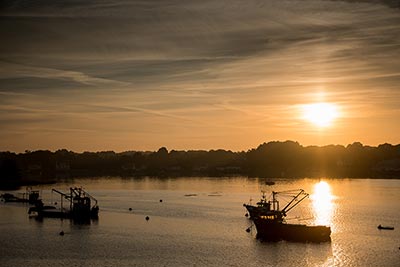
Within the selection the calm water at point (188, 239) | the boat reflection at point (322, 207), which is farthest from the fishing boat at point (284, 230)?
the boat reflection at point (322, 207)

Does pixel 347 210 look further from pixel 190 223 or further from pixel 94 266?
pixel 94 266

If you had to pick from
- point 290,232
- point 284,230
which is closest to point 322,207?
point 284,230

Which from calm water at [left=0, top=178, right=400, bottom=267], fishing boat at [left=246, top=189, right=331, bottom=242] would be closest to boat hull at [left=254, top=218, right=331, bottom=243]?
fishing boat at [left=246, top=189, right=331, bottom=242]

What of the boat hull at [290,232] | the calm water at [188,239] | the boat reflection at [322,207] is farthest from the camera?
the boat reflection at [322,207]

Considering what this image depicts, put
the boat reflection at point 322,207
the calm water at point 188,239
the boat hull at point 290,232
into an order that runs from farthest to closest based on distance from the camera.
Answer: the boat reflection at point 322,207
the boat hull at point 290,232
the calm water at point 188,239

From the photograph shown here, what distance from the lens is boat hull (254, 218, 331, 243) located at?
252 ft

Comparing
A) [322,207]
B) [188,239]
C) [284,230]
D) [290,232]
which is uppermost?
[322,207]

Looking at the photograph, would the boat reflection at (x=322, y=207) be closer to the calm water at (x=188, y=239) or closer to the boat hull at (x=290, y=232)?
the calm water at (x=188, y=239)

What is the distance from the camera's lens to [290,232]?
261ft

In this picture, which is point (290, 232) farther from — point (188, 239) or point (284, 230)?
point (188, 239)

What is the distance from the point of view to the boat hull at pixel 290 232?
7694 centimetres

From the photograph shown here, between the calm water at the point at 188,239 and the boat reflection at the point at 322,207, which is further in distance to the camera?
the boat reflection at the point at 322,207

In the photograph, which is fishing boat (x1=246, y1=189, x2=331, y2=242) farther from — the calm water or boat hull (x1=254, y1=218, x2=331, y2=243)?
the calm water

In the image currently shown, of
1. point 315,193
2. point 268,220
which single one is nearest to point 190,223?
point 268,220
